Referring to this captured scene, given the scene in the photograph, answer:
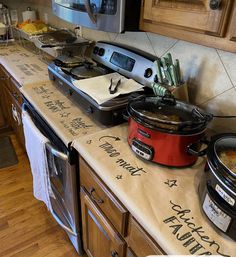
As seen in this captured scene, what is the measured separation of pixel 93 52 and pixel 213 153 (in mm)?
1128

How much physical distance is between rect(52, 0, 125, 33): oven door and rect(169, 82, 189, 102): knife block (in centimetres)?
33

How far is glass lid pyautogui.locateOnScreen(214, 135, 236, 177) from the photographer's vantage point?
624mm

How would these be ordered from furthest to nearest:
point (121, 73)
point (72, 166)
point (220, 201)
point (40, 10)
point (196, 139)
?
point (40, 10) < point (121, 73) < point (72, 166) < point (196, 139) < point (220, 201)

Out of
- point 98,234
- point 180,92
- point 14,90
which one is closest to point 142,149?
point 180,92

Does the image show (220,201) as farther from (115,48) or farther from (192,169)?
(115,48)

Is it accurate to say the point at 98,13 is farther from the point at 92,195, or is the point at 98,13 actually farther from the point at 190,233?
the point at 190,233

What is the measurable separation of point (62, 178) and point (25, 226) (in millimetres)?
640

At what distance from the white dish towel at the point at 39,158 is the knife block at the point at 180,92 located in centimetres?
62

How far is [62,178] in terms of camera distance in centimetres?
117

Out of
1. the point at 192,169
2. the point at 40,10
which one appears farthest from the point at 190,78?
the point at 40,10

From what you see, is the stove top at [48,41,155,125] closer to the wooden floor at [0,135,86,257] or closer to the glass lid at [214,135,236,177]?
the glass lid at [214,135,236,177]

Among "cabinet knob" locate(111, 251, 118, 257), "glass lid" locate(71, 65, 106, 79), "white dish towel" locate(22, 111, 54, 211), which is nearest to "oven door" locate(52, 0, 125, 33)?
"glass lid" locate(71, 65, 106, 79)

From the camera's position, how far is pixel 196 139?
30.5 inches

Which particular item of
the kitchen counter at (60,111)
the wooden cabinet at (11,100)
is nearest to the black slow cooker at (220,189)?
the kitchen counter at (60,111)
